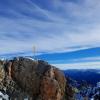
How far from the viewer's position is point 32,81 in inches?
3543

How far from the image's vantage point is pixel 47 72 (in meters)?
88.8

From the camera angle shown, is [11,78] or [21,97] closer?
[21,97]

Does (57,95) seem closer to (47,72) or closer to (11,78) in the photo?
(47,72)

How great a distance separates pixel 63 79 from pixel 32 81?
8.26 metres

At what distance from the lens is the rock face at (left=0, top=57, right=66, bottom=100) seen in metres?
86.6

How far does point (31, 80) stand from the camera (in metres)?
90.2

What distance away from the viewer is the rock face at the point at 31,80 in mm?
86562

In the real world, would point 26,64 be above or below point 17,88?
above

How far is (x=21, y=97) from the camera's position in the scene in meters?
84.6

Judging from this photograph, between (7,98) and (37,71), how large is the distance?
11.2 metres

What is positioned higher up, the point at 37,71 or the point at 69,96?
the point at 37,71

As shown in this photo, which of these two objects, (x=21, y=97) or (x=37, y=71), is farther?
(x=37, y=71)

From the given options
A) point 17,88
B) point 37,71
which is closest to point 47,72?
point 37,71

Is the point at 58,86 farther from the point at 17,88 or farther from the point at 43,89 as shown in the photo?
the point at 17,88
